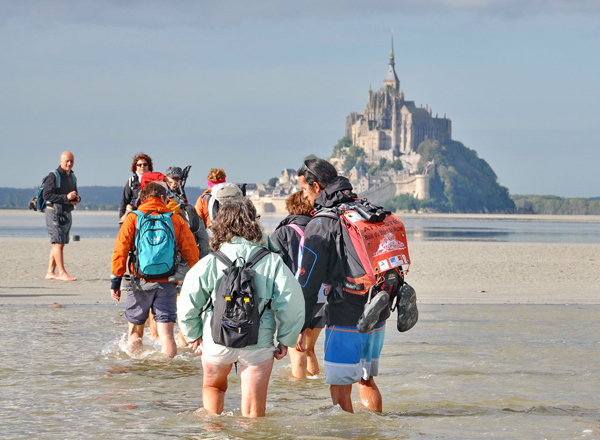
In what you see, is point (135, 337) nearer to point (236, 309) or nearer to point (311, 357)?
point (311, 357)

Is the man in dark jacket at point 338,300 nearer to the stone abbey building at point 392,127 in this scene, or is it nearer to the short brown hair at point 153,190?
the short brown hair at point 153,190

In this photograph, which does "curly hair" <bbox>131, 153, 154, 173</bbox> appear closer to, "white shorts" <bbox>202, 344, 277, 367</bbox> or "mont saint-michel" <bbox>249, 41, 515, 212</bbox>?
"white shorts" <bbox>202, 344, 277, 367</bbox>

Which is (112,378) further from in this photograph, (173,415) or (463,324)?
(463,324)

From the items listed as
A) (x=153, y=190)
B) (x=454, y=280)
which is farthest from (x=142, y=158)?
(x=454, y=280)

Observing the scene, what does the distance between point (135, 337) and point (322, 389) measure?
59.8 inches

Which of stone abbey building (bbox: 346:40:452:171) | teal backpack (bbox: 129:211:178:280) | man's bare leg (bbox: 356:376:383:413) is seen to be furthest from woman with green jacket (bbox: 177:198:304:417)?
stone abbey building (bbox: 346:40:452:171)

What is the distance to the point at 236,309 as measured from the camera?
3.77m

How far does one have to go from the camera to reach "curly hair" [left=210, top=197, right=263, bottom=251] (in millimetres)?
3900

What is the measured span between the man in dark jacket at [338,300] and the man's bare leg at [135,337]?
7.34 feet

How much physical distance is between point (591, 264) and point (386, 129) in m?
153

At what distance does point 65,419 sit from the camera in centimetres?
471

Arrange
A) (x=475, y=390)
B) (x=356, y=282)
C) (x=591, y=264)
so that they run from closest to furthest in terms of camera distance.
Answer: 1. (x=356, y=282)
2. (x=475, y=390)
3. (x=591, y=264)

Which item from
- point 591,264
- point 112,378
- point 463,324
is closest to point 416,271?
point 591,264

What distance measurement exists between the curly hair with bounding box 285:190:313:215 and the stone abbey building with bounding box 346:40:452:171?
158701 mm
